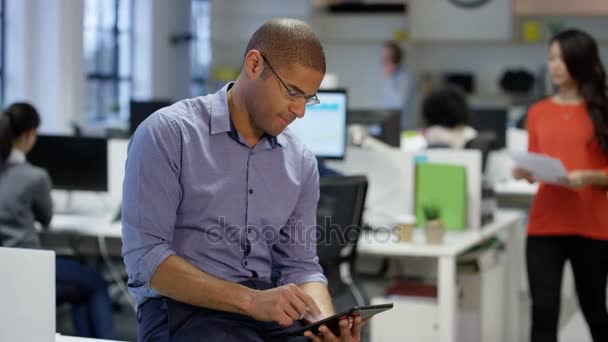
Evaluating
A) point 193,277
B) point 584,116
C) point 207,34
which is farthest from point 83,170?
point 207,34

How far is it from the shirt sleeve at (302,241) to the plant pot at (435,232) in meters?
1.47

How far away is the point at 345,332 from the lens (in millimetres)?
1998

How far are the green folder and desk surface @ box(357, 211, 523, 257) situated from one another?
7 cm

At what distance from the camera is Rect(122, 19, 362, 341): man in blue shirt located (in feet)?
6.49

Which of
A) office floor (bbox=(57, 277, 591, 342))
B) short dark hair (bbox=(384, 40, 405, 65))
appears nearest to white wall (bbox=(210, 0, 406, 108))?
short dark hair (bbox=(384, 40, 405, 65))

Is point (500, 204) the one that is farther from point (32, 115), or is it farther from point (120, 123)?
point (120, 123)

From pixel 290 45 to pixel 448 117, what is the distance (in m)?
3.70

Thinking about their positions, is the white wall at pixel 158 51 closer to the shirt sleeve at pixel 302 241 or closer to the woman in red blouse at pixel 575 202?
the woman in red blouse at pixel 575 202

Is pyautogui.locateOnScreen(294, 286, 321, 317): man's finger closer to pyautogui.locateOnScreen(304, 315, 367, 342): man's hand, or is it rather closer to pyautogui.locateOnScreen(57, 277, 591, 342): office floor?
pyautogui.locateOnScreen(304, 315, 367, 342): man's hand

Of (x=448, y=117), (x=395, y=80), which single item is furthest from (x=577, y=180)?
(x=395, y=80)

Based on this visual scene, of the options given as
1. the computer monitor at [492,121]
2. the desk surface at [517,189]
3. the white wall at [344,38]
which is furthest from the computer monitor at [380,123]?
the white wall at [344,38]

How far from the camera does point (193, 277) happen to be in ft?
6.49

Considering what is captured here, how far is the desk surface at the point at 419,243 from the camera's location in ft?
11.9

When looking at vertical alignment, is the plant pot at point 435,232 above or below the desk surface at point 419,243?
above
